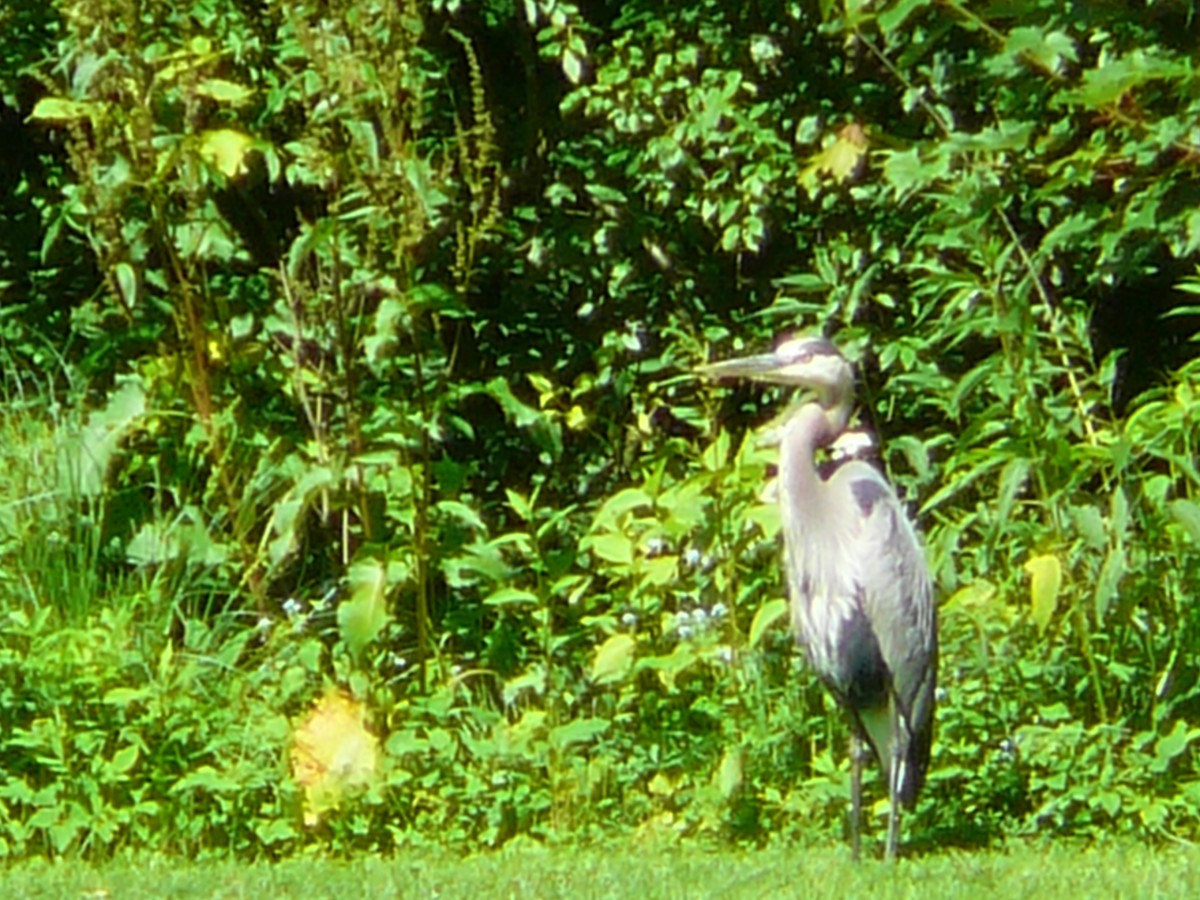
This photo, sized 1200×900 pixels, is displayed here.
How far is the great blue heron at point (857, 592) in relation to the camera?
6.77 meters

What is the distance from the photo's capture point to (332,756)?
6.97 m

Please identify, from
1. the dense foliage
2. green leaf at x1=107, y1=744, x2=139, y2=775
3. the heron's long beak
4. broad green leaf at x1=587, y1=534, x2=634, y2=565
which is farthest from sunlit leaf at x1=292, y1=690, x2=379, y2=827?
the heron's long beak

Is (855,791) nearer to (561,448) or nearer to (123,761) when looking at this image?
(123,761)

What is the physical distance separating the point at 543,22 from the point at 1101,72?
3.08 m

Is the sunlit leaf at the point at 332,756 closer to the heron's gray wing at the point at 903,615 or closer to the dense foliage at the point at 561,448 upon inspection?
the dense foliage at the point at 561,448

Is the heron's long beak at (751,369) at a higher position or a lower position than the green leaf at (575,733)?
higher

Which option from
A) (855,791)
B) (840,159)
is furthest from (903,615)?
(840,159)

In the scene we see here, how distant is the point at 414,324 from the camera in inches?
283

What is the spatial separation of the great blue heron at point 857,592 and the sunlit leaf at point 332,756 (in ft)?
4.26

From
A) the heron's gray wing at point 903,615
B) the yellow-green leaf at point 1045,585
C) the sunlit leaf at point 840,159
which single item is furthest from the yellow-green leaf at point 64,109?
the yellow-green leaf at point 1045,585

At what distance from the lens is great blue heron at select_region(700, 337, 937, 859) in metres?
6.77

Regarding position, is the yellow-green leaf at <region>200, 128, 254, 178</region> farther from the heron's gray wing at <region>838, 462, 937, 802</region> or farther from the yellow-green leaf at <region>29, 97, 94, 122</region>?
the heron's gray wing at <region>838, 462, 937, 802</region>

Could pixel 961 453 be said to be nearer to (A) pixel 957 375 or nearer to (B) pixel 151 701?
(A) pixel 957 375

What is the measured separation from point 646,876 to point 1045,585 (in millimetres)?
1548
